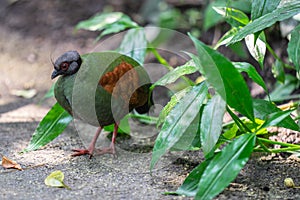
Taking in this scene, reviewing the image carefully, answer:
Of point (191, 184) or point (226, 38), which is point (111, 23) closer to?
point (226, 38)

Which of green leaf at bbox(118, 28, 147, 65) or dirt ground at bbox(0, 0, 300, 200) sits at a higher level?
green leaf at bbox(118, 28, 147, 65)

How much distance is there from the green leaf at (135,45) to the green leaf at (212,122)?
4.70 feet

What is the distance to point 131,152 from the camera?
3.15 meters

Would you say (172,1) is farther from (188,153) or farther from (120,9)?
(188,153)

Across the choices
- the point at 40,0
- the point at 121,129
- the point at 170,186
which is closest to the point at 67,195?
the point at 170,186

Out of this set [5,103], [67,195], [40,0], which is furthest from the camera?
[40,0]

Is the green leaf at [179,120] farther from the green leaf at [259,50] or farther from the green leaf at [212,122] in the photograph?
the green leaf at [259,50]

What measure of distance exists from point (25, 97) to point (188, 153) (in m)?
1.90

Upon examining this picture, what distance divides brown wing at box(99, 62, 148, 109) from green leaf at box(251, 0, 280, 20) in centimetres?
80

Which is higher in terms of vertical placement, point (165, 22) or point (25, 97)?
point (165, 22)

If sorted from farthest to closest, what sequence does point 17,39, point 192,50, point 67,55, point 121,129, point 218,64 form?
point 17,39 < point 192,50 < point 121,129 < point 67,55 < point 218,64

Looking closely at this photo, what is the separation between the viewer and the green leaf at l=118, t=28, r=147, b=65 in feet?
11.8

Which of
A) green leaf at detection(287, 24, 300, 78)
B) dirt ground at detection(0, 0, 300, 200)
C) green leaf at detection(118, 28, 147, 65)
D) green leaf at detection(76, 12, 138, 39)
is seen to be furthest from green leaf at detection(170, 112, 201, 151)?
green leaf at detection(76, 12, 138, 39)

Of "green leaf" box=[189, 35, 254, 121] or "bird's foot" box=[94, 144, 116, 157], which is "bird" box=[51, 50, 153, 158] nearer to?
"bird's foot" box=[94, 144, 116, 157]
